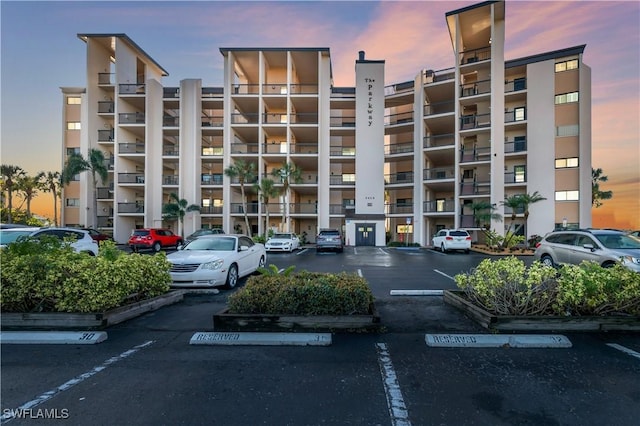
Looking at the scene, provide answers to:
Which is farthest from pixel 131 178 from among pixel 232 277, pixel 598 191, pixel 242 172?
pixel 598 191

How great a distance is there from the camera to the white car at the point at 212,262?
335 inches

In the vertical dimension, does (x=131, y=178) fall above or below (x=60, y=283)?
above

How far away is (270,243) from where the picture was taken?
24.0m

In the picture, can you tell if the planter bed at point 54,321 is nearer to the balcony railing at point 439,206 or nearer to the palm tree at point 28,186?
the balcony railing at point 439,206

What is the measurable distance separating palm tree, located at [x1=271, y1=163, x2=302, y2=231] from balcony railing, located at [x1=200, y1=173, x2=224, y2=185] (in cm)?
696

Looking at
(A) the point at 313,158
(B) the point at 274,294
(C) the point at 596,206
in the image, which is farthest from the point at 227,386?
(C) the point at 596,206

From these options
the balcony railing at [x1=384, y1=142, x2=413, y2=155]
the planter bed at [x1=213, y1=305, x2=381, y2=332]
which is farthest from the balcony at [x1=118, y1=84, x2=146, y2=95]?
the planter bed at [x1=213, y1=305, x2=381, y2=332]

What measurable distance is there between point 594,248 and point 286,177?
79.3 feet

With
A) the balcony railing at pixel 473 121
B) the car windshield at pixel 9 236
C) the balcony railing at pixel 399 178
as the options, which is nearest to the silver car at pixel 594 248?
the car windshield at pixel 9 236

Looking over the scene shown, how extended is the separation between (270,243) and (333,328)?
1924cm

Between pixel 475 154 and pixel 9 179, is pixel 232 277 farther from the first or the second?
pixel 9 179

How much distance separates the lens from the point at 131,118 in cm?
3312

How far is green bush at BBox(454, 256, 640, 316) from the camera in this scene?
5.36m

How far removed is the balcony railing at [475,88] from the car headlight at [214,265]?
29.5 metres
